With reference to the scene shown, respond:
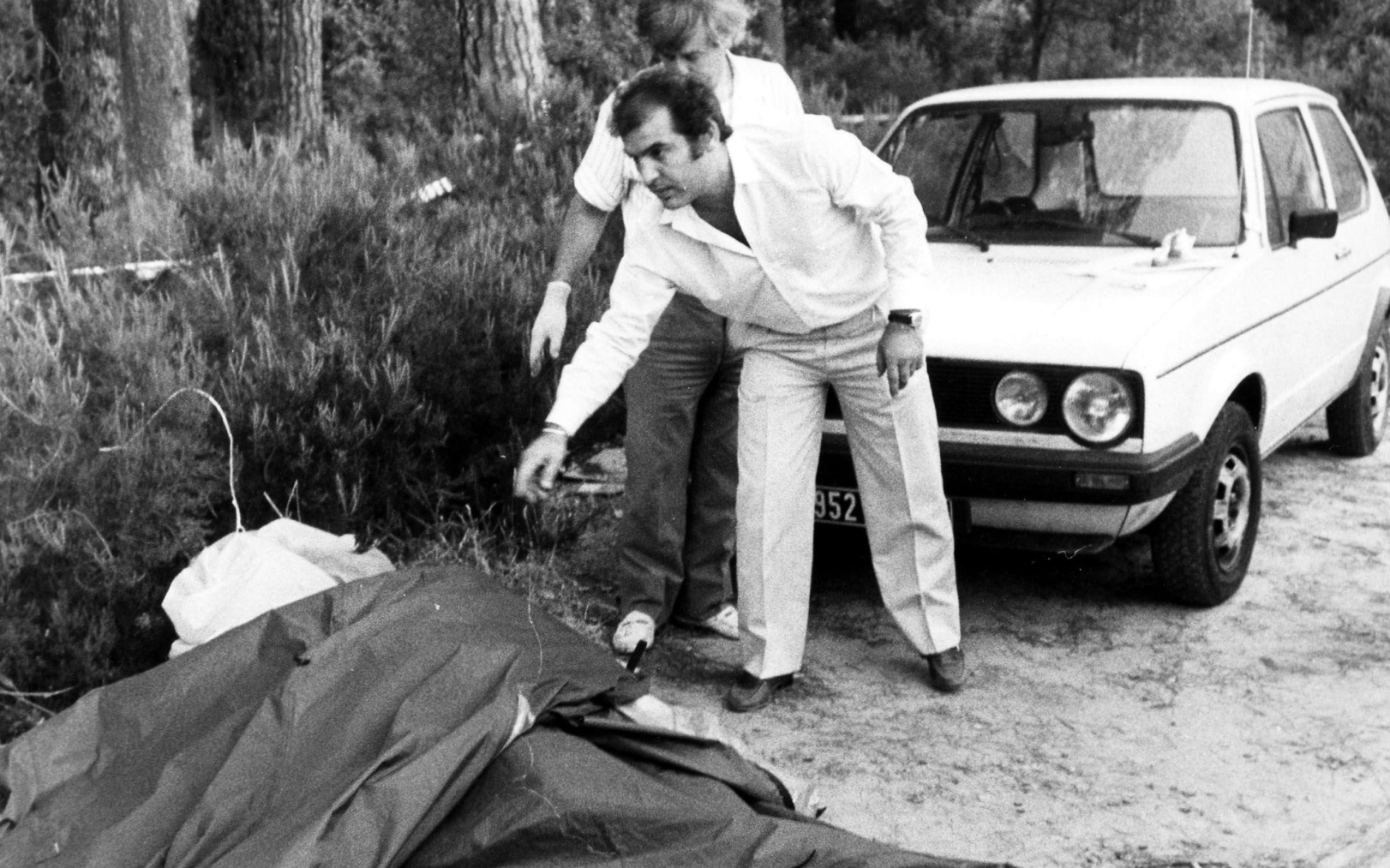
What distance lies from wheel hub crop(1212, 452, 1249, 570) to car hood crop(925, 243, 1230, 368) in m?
0.65

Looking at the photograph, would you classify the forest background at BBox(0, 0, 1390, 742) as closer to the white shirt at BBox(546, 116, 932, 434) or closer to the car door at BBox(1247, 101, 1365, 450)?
the white shirt at BBox(546, 116, 932, 434)

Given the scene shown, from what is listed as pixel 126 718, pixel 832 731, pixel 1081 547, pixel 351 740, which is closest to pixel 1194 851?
pixel 832 731

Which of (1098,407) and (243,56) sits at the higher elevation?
(243,56)

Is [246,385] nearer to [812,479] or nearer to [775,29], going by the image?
[812,479]

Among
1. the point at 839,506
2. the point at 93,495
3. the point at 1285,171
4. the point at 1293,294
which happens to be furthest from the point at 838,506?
the point at 1285,171

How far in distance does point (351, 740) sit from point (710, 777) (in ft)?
2.45

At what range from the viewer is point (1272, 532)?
6.81 meters

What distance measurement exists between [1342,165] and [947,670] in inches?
137

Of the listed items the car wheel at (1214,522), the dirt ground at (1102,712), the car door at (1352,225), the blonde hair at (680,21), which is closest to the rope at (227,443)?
the dirt ground at (1102,712)

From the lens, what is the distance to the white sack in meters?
4.08

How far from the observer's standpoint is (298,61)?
12.2 metres

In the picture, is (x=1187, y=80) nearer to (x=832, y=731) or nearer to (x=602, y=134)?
(x=602, y=134)

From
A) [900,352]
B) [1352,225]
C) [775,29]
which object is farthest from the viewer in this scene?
[775,29]

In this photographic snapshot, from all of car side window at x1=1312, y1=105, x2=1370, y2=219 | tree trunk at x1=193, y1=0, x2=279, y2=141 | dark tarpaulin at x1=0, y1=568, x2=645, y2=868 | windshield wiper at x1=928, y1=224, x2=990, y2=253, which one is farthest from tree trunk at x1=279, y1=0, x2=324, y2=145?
dark tarpaulin at x1=0, y1=568, x2=645, y2=868
